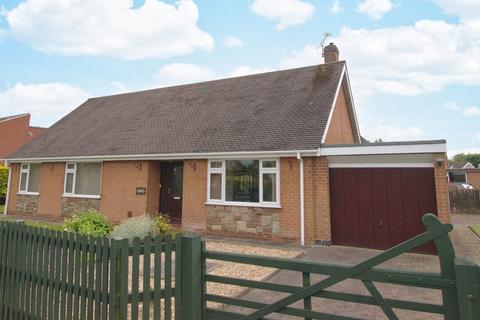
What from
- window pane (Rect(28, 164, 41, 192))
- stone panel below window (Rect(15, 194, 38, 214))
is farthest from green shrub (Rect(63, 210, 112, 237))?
window pane (Rect(28, 164, 41, 192))

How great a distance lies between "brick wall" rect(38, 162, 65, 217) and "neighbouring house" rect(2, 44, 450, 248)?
0.05 m

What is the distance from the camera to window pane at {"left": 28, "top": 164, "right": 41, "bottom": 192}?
14.9 metres

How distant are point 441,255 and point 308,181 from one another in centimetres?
704

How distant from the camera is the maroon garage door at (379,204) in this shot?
7.88m

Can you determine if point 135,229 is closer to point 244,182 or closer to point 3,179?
point 244,182

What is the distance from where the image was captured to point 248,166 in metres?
9.98

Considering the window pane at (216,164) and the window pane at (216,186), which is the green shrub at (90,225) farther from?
the window pane at (216,164)

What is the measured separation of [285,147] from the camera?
9070 millimetres

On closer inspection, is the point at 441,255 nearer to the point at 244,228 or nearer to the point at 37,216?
the point at 244,228

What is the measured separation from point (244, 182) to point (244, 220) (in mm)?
1263

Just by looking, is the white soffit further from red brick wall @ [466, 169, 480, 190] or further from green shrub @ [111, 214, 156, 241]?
red brick wall @ [466, 169, 480, 190]

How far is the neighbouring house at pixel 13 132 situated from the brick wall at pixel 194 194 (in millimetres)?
25690

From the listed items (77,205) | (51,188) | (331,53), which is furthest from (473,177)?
(51,188)

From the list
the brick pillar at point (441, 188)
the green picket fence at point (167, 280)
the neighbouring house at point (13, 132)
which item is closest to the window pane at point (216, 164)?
the brick pillar at point (441, 188)
